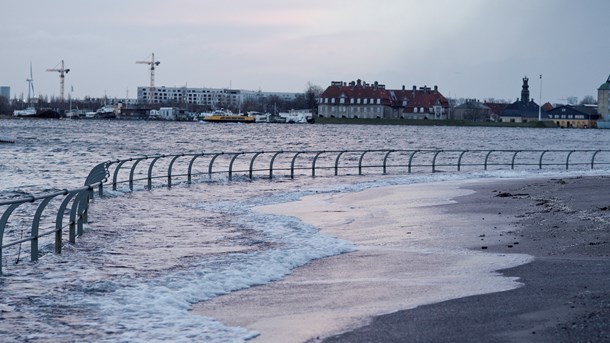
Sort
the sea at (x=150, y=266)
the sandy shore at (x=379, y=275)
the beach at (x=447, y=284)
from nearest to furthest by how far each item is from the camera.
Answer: the beach at (x=447, y=284), the sea at (x=150, y=266), the sandy shore at (x=379, y=275)

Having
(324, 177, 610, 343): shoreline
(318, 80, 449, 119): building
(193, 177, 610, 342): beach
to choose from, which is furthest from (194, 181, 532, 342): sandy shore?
(318, 80, 449, 119): building

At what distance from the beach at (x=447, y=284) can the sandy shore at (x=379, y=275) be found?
2 cm

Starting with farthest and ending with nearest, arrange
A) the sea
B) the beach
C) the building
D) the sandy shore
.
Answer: the building, the sandy shore, the sea, the beach

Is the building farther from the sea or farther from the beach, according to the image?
the beach

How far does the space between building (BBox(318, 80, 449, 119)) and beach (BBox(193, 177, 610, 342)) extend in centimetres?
16227

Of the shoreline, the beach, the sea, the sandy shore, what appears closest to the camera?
the shoreline

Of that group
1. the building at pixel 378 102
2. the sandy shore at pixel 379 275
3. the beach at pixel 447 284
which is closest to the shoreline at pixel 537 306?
the beach at pixel 447 284

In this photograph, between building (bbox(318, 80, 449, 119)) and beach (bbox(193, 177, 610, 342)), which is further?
building (bbox(318, 80, 449, 119))

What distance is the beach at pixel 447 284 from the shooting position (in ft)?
28.3

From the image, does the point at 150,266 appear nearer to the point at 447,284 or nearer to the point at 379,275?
the point at 379,275

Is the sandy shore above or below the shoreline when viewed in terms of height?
below

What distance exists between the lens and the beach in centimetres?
864

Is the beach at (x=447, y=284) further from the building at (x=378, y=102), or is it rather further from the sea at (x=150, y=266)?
the building at (x=378, y=102)

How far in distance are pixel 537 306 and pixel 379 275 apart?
300 cm
